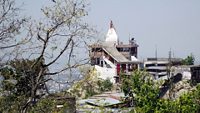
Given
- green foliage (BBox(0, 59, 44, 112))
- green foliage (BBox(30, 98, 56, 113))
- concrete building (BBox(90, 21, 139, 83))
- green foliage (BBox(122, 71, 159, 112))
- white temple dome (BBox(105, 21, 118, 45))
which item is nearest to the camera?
green foliage (BBox(0, 59, 44, 112))

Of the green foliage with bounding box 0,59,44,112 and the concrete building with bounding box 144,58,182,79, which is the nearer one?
the green foliage with bounding box 0,59,44,112

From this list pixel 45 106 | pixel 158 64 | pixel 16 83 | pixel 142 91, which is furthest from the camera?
pixel 158 64

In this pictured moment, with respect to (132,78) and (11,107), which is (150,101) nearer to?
(132,78)

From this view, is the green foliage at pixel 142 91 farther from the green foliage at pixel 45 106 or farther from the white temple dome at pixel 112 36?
the white temple dome at pixel 112 36

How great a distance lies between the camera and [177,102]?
1436cm

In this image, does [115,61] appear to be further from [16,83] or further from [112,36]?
[16,83]

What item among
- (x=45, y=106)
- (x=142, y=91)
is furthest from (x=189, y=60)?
(x=45, y=106)

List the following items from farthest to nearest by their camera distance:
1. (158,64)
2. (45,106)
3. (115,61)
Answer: (158,64)
(115,61)
(45,106)

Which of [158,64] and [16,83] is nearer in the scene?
[16,83]

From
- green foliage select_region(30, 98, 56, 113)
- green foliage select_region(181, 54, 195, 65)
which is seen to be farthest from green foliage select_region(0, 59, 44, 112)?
green foliage select_region(181, 54, 195, 65)

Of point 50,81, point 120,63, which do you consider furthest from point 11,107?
point 120,63

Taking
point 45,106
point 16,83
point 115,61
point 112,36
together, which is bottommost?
point 45,106

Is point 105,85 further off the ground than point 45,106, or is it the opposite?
point 105,85

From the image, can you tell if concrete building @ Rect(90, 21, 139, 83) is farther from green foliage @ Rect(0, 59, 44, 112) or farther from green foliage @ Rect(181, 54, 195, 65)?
green foliage @ Rect(0, 59, 44, 112)
